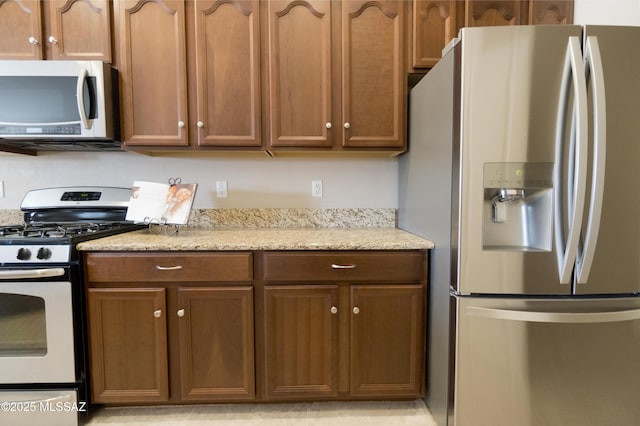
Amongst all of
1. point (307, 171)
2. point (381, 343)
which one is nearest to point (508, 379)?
point (381, 343)

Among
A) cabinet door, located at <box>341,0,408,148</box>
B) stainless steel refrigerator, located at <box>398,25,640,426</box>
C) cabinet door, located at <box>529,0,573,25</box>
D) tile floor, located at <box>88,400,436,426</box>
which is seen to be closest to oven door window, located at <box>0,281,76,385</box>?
tile floor, located at <box>88,400,436,426</box>

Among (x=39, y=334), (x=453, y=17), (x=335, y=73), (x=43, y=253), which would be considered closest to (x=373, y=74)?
(x=335, y=73)

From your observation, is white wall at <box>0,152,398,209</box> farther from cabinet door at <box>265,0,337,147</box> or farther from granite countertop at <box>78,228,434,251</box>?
granite countertop at <box>78,228,434,251</box>

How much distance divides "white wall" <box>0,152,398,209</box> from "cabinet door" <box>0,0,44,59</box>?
1.94 ft

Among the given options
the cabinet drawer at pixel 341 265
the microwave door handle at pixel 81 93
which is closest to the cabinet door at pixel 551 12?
the cabinet drawer at pixel 341 265

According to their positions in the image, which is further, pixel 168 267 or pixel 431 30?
pixel 431 30

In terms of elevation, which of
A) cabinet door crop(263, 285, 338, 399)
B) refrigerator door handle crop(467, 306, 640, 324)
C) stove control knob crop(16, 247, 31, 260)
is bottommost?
cabinet door crop(263, 285, 338, 399)

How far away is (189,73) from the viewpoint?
160 centimetres

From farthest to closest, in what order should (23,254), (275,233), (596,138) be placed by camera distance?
(275,233) → (23,254) → (596,138)

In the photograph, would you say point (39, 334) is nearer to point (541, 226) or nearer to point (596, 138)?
point (541, 226)

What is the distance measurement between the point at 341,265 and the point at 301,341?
0.42 metres

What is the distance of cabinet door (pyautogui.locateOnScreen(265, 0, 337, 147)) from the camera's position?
1588mm

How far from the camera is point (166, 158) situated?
196 cm

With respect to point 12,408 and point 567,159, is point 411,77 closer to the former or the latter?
point 567,159
